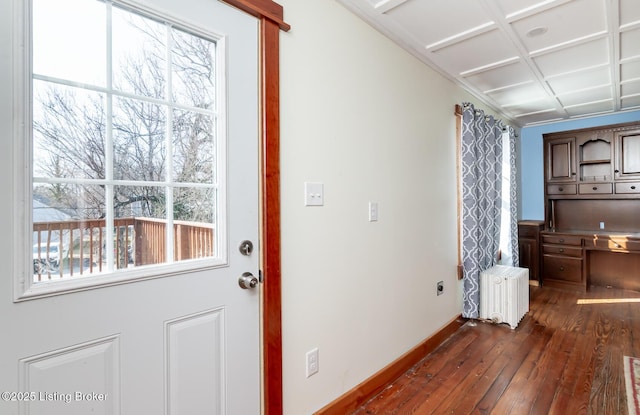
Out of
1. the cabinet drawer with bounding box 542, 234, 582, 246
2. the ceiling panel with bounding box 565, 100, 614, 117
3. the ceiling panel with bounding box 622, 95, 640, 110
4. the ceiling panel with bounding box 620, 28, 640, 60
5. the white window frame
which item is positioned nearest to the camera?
the white window frame

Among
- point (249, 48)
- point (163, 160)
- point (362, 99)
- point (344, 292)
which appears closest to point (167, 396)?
point (163, 160)

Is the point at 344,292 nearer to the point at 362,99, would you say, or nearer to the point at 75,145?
the point at 362,99

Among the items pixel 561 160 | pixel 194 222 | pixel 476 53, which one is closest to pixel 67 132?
pixel 194 222

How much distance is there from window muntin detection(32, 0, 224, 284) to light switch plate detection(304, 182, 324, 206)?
47 cm

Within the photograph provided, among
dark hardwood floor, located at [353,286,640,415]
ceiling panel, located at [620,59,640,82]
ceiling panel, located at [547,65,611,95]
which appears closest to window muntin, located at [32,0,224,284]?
dark hardwood floor, located at [353,286,640,415]

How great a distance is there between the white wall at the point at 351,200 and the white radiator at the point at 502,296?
0.78m

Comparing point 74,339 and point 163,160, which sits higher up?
point 163,160

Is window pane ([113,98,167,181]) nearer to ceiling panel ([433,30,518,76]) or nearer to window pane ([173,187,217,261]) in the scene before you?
window pane ([173,187,217,261])

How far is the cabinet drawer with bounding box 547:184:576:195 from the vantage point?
4309 mm

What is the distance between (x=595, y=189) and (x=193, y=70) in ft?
16.2

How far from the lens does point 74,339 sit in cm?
95

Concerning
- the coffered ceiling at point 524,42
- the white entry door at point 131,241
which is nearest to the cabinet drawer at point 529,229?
the coffered ceiling at point 524,42

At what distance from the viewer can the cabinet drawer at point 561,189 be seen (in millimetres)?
4309

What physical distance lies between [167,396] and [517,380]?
2126 millimetres
